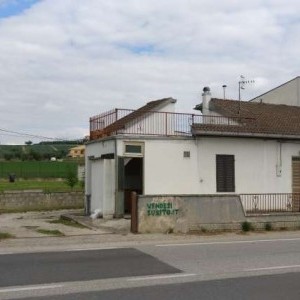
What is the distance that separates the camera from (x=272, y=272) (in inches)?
396

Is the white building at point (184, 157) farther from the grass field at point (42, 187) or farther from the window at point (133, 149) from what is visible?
the grass field at point (42, 187)

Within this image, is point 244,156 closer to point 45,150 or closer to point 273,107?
point 273,107

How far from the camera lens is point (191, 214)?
59.3ft

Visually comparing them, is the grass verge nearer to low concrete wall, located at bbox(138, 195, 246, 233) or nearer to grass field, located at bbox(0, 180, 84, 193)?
low concrete wall, located at bbox(138, 195, 246, 233)

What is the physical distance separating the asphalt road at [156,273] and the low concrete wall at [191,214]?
352 cm

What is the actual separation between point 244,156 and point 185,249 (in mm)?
9877

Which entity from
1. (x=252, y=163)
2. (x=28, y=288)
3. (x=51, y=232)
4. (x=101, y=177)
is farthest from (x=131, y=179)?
(x=28, y=288)

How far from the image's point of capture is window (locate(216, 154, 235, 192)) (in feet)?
72.8

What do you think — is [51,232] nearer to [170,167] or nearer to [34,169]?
[170,167]

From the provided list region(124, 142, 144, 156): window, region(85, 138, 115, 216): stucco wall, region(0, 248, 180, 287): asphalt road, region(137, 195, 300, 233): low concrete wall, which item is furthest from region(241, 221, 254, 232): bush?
region(0, 248, 180, 287): asphalt road

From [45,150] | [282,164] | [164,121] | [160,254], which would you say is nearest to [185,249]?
[160,254]

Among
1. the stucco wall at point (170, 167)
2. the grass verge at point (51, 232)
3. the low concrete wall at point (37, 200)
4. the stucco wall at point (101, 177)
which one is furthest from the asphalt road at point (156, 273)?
the low concrete wall at point (37, 200)

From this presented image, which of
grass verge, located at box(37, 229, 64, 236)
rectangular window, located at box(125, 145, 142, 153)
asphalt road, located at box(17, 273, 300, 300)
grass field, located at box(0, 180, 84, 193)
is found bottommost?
asphalt road, located at box(17, 273, 300, 300)

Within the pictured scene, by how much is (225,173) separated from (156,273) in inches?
505
